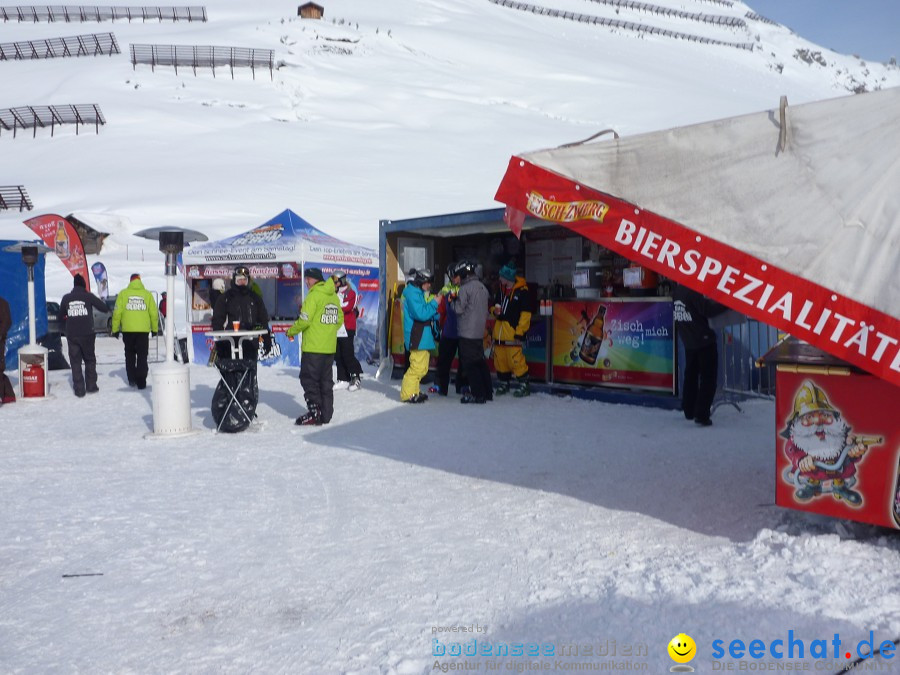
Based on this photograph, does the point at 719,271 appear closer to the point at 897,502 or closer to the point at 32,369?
the point at 897,502

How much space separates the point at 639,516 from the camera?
516cm

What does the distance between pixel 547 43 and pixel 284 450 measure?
242ft

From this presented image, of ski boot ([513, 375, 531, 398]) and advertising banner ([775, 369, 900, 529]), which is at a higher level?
advertising banner ([775, 369, 900, 529])

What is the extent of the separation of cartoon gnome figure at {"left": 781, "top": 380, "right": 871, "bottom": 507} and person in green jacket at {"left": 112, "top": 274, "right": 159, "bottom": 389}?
10047 mm

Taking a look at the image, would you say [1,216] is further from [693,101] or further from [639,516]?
[693,101]

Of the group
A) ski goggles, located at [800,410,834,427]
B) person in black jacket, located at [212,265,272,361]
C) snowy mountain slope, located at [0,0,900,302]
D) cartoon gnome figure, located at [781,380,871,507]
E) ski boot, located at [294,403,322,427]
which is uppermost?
snowy mountain slope, located at [0,0,900,302]

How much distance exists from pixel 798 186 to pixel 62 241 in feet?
A: 45.2

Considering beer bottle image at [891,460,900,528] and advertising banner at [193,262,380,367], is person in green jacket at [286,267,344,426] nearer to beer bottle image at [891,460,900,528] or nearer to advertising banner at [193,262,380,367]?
beer bottle image at [891,460,900,528]

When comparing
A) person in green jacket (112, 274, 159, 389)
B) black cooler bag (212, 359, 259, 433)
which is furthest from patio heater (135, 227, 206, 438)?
person in green jacket (112, 274, 159, 389)

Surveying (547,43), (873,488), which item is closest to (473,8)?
(547,43)

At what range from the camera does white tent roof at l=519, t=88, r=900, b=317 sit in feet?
12.5

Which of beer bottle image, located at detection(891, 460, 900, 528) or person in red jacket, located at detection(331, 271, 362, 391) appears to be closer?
beer bottle image, located at detection(891, 460, 900, 528)

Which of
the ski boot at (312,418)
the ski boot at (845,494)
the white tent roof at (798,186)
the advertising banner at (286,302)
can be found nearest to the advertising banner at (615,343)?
the ski boot at (312,418)

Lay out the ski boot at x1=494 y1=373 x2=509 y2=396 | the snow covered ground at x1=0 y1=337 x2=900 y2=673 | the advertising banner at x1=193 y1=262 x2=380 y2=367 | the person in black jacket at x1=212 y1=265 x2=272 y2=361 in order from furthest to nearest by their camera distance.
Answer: the advertising banner at x1=193 y1=262 x2=380 y2=367, the ski boot at x1=494 y1=373 x2=509 y2=396, the person in black jacket at x1=212 y1=265 x2=272 y2=361, the snow covered ground at x1=0 y1=337 x2=900 y2=673
